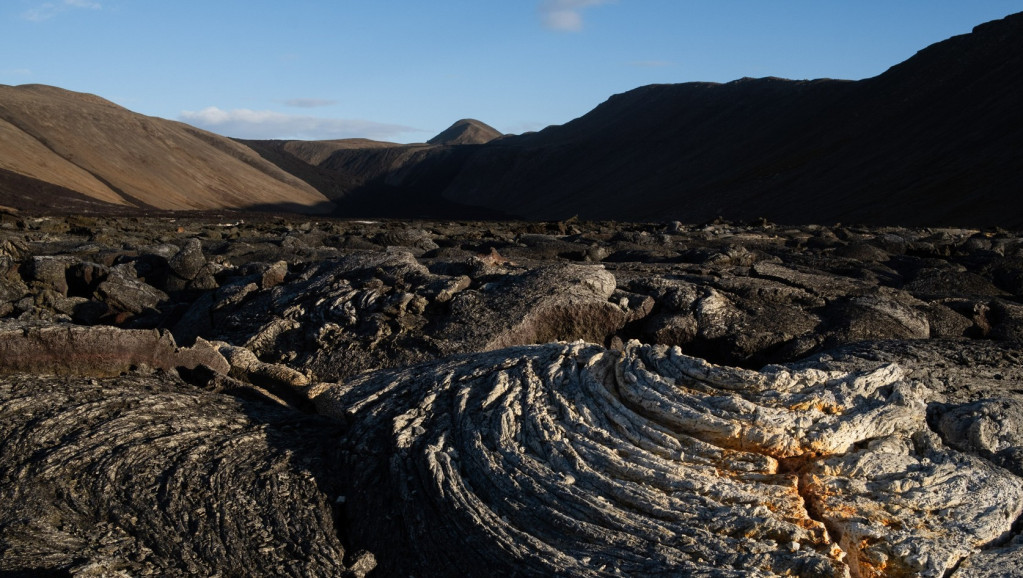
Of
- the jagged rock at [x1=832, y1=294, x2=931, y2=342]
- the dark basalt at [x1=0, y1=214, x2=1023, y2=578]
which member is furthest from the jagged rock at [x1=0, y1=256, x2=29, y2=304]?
the jagged rock at [x1=832, y1=294, x2=931, y2=342]

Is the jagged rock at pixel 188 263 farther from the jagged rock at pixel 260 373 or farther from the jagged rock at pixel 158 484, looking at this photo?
the jagged rock at pixel 158 484

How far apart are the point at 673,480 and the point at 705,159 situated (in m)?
61.8

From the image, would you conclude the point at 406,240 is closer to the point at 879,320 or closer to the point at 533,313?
the point at 533,313

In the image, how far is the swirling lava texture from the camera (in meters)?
3.86

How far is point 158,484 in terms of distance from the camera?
4.65 meters

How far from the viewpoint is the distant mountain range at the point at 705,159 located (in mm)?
40812

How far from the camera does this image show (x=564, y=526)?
4.10 metres

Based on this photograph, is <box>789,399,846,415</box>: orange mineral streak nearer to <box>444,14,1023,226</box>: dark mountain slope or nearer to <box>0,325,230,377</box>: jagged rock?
<box>0,325,230,377</box>: jagged rock

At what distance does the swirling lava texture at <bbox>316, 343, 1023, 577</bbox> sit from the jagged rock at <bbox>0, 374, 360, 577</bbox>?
0.33 m

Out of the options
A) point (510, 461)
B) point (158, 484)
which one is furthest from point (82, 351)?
point (510, 461)

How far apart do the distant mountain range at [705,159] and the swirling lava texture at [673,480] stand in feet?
104

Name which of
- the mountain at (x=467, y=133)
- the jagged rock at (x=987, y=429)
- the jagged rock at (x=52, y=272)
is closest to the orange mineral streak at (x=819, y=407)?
the jagged rock at (x=987, y=429)

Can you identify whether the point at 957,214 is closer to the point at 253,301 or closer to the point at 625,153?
the point at 253,301

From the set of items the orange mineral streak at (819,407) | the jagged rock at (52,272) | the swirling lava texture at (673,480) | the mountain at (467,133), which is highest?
the mountain at (467,133)
